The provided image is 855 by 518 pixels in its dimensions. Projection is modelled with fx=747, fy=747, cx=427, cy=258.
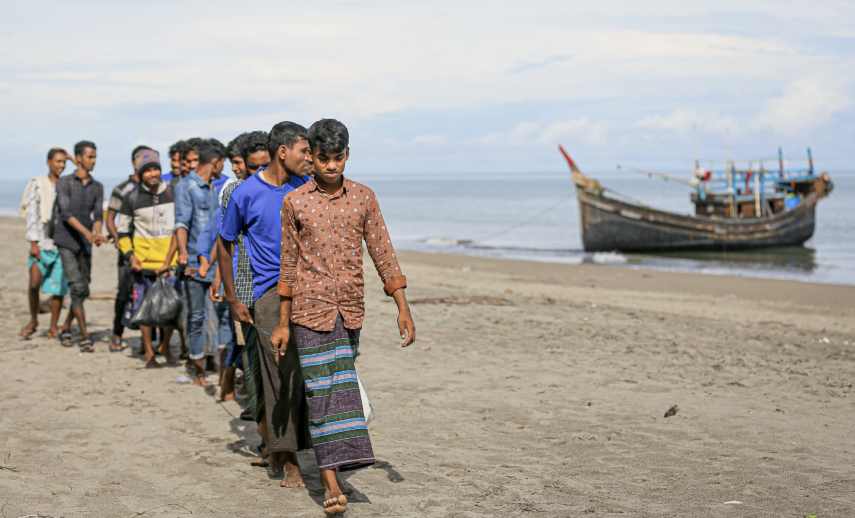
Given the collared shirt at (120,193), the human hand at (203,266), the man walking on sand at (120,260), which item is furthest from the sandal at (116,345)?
the human hand at (203,266)

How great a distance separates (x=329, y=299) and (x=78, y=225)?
14.3 ft

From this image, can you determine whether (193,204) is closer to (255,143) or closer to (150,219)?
(150,219)

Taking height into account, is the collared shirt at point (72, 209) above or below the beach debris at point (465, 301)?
above

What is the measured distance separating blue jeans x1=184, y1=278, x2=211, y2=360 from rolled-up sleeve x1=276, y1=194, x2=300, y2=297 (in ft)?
8.82

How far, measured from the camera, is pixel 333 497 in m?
3.29

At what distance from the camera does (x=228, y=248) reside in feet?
12.9

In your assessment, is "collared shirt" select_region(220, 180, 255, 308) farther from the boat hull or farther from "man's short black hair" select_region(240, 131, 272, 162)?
the boat hull

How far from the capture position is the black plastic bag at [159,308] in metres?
6.02

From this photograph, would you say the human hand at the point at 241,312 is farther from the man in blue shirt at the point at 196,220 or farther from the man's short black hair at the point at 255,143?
the man in blue shirt at the point at 196,220

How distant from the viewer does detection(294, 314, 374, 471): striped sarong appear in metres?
3.33

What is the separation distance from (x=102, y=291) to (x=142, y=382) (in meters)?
5.40

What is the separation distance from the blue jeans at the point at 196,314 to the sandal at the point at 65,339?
183 centimetres

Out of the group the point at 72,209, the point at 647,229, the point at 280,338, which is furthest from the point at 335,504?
the point at 647,229

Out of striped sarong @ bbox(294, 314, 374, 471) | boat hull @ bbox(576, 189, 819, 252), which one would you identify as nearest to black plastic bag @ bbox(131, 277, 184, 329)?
striped sarong @ bbox(294, 314, 374, 471)
